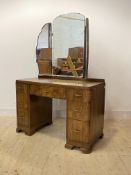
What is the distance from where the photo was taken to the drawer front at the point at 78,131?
7.68 feet

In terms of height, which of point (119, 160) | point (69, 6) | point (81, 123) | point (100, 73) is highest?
point (69, 6)

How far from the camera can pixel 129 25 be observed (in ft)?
11.1

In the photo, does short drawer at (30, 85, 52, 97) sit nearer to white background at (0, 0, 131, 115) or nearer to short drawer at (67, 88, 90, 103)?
short drawer at (67, 88, 90, 103)

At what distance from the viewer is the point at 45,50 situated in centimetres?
332

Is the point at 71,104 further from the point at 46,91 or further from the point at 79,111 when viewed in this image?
the point at 46,91

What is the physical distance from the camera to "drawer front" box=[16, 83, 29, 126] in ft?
9.10

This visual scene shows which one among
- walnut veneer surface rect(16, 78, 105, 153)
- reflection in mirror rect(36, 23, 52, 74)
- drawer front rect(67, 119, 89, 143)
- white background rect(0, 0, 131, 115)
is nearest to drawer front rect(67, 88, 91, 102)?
walnut veneer surface rect(16, 78, 105, 153)

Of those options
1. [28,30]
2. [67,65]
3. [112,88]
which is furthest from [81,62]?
[28,30]

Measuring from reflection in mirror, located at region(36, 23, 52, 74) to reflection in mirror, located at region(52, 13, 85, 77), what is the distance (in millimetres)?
75

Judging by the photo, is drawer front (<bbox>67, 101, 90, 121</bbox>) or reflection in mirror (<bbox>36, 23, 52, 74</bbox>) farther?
reflection in mirror (<bbox>36, 23, 52, 74</bbox>)

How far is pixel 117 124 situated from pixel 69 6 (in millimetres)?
1920

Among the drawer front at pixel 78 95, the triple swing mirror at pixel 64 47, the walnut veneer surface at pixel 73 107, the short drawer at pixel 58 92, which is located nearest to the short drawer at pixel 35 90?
the walnut veneer surface at pixel 73 107

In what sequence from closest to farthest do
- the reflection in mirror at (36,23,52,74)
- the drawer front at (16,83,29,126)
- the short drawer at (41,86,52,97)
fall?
the short drawer at (41,86,52,97), the drawer front at (16,83,29,126), the reflection in mirror at (36,23,52,74)

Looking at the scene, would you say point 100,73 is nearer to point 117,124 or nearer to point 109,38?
point 109,38
